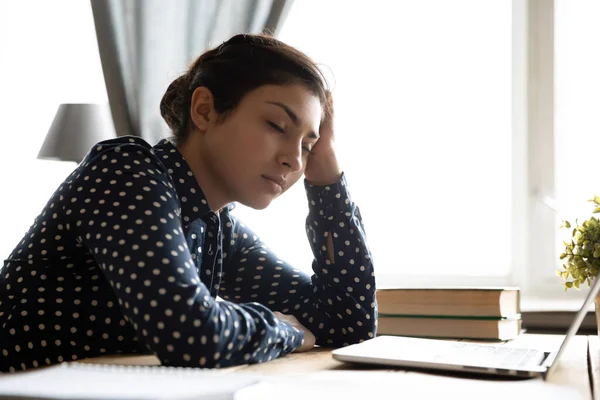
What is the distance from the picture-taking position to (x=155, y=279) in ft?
3.16

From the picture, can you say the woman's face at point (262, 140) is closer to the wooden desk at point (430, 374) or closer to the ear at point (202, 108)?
the ear at point (202, 108)

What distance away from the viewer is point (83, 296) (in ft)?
3.74

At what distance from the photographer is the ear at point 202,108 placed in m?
1.30

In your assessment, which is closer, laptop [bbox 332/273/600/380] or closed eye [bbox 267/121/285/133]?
laptop [bbox 332/273/600/380]

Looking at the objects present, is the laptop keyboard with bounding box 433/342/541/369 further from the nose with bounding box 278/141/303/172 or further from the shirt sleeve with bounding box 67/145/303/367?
the nose with bounding box 278/141/303/172

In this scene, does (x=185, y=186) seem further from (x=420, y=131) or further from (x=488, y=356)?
(x=420, y=131)

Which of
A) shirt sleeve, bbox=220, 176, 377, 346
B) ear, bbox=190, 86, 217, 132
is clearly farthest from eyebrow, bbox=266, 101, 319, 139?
shirt sleeve, bbox=220, 176, 377, 346

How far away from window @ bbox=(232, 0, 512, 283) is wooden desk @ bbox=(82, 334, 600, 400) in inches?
47.9

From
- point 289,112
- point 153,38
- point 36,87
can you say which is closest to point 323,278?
point 289,112

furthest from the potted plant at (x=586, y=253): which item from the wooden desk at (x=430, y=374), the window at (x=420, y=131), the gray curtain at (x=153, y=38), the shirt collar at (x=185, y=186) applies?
the gray curtain at (x=153, y=38)

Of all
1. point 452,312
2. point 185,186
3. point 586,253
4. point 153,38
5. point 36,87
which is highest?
point 153,38

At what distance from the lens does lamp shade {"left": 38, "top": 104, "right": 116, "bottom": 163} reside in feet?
7.54

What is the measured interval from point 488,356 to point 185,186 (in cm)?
54

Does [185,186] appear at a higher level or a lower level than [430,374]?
higher
